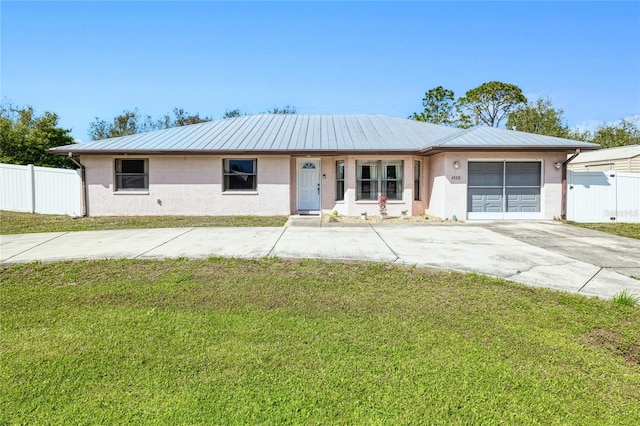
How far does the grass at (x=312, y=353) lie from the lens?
2.57 m

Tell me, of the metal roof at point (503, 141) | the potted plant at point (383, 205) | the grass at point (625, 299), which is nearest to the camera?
the grass at point (625, 299)

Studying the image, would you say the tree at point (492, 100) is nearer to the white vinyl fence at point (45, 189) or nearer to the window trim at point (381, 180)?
the window trim at point (381, 180)

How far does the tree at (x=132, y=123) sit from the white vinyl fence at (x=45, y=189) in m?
24.6

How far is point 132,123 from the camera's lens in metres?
39.8

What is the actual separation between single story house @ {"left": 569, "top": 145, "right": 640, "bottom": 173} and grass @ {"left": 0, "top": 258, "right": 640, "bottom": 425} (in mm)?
20070

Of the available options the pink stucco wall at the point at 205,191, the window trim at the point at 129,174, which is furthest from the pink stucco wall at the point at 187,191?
the window trim at the point at 129,174

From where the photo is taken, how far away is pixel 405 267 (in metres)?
6.41

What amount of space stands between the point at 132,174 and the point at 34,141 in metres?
13.3

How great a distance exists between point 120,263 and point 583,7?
15.5 metres

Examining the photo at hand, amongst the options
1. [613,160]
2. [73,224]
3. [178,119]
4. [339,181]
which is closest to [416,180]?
[339,181]

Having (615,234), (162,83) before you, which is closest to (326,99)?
(162,83)

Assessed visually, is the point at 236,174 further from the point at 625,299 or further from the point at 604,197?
the point at 604,197

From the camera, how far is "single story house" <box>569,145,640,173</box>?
19.5m

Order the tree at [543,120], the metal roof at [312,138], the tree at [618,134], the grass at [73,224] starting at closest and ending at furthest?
the grass at [73,224]
the metal roof at [312,138]
the tree at [543,120]
the tree at [618,134]
